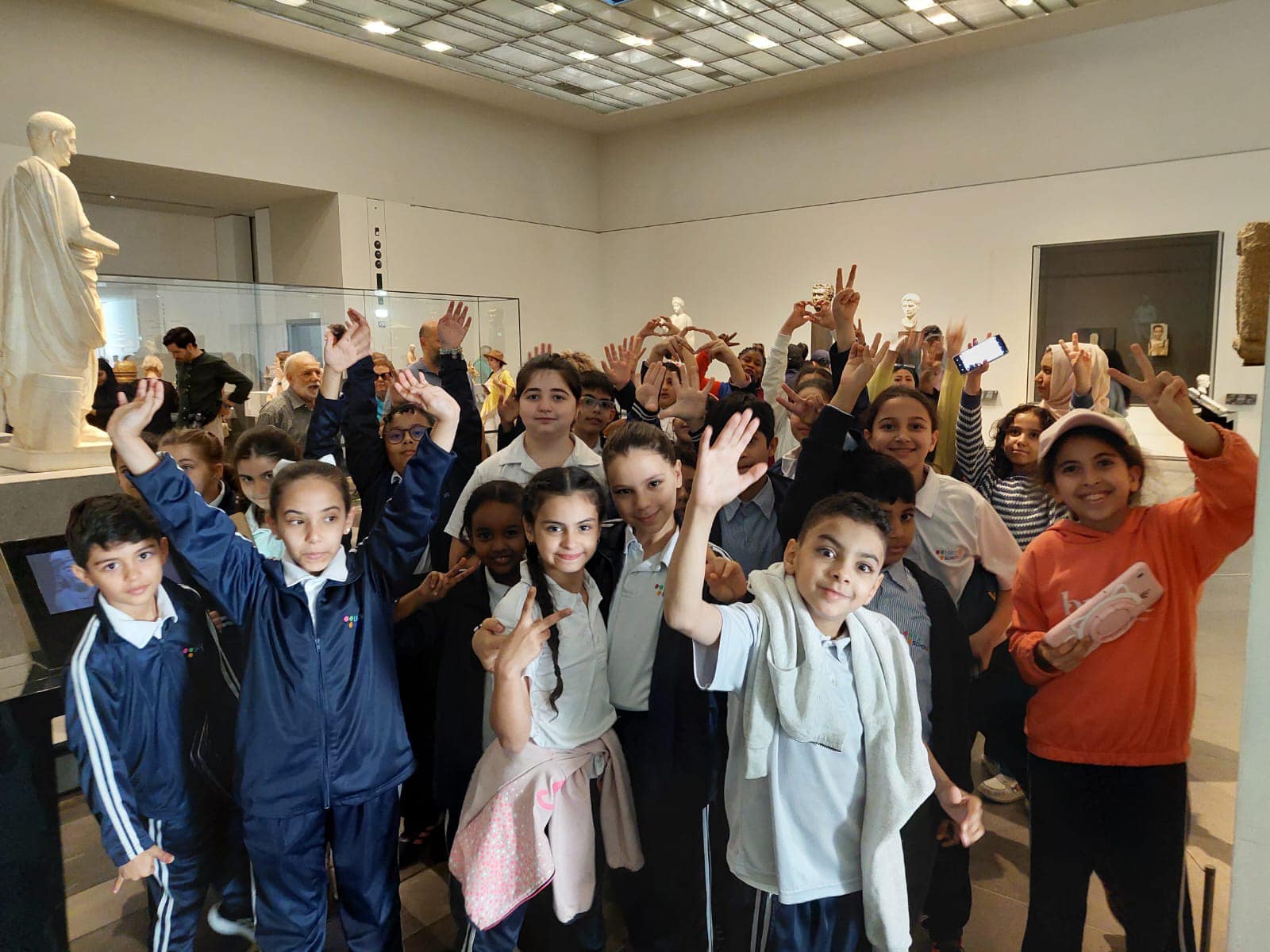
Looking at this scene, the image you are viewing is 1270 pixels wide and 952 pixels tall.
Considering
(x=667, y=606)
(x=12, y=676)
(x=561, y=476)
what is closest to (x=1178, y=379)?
(x=667, y=606)

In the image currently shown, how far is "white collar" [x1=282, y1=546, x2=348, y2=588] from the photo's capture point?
1802 millimetres

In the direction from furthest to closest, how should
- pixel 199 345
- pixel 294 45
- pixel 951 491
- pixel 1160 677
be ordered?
pixel 294 45
pixel 199 345
pixel 951 491
pixel 1160 677

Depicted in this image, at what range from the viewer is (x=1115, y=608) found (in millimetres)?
1771

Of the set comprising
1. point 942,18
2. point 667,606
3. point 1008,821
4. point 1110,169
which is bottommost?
point 1008,821

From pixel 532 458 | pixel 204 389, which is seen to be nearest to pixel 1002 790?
pixel 532 458

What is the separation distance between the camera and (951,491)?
2174 millimetres

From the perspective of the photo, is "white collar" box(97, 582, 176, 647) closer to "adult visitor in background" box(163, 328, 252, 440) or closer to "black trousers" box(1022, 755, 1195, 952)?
"adult visitor in background" box(163, 328, 252, 440)

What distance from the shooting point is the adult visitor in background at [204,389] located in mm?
3396

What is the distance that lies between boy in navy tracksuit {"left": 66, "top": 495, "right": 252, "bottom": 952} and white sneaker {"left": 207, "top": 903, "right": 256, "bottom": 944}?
49mm

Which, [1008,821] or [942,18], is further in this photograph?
[942,18]

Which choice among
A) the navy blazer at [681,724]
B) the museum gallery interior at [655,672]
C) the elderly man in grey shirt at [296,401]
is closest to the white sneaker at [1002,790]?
the museum gallery interior at [655,672]

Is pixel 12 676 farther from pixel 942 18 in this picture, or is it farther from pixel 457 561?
pixel 942 18

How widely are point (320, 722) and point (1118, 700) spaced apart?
5.52 ft

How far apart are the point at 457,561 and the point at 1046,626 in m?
1.43
